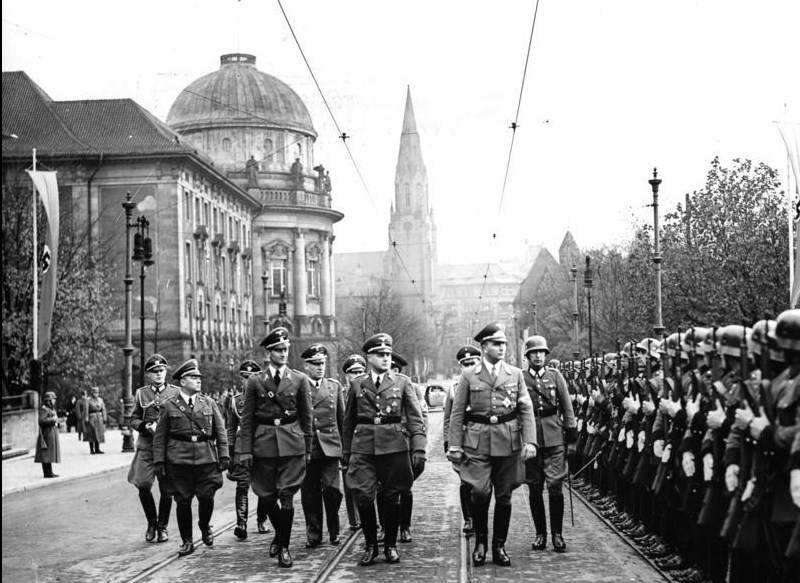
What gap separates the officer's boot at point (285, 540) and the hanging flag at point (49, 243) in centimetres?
1321

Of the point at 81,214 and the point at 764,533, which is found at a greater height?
the point at 81,214

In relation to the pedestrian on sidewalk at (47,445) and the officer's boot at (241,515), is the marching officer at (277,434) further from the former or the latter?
the pedestrian on sidewalk at (47,445)

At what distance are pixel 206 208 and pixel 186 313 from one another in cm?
820

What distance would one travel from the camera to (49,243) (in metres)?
23.9

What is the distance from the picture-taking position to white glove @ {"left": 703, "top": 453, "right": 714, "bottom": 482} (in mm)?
8039

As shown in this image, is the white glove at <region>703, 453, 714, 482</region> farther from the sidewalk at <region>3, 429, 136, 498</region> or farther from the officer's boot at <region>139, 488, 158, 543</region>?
the sidewalk at <region>3, 429, 136, 498</region>

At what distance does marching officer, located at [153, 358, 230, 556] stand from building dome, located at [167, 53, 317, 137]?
75.6m

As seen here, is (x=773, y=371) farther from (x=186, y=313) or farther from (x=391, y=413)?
(x=186, y=313)

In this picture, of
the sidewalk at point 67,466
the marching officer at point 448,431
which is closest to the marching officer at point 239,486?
the marching officer at point 448,431

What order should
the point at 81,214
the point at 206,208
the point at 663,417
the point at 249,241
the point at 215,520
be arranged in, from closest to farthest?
the point at 663,417
the point at 215,520
the point at 81,214
the point at 206,208
the point at 249,241

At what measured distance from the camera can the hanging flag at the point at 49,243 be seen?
2283 centimetres

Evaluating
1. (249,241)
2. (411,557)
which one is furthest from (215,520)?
(249,241)

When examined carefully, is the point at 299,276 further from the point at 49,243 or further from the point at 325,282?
the point at 49,243

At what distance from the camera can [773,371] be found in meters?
7.20
